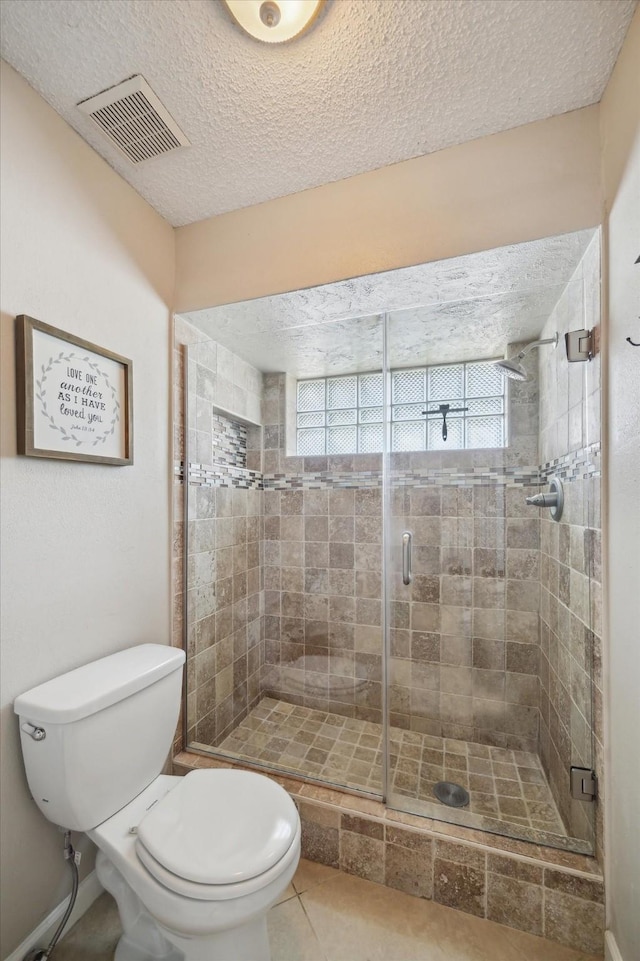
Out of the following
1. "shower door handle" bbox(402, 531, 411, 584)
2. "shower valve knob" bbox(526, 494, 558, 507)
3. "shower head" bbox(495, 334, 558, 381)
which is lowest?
"shower door handle" bbox(402, 531, 411, 584)

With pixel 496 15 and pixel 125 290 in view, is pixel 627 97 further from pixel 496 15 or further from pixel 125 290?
pixel 125 290

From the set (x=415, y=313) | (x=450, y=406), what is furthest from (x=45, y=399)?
(x=450, y=406)

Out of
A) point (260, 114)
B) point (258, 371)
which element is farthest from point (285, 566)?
point (260, 114)

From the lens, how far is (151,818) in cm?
104

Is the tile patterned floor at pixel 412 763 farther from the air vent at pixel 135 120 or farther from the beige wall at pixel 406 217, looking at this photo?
the air vent at pixel 135 120

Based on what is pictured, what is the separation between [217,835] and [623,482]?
142 centimetres

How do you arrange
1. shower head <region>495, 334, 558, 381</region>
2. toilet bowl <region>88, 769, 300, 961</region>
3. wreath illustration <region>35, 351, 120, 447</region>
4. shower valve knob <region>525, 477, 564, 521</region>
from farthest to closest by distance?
shower head <region>495, 334, 558, 381</region> < shower valve knob <region>525, 477, 564, 521</region> < wreath illustration <region>35, 351, 120, 447</region> < toilet bowl <region>88, 769, 300, 961</region>

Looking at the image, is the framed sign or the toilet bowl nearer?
the toilet bowl

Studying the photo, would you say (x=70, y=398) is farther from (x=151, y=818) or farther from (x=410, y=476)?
(x=410, y=476)

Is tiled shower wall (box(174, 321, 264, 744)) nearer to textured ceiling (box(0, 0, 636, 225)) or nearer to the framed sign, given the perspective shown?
the framed sign

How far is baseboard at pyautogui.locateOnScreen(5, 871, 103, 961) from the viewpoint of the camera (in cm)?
103

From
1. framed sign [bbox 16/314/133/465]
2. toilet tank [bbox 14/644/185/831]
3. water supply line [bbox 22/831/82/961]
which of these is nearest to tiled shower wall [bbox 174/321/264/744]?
framed sign [bbox 16/314/133/465]

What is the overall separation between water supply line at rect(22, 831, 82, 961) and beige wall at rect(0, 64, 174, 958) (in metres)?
0.06

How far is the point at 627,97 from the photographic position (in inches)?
38.5
